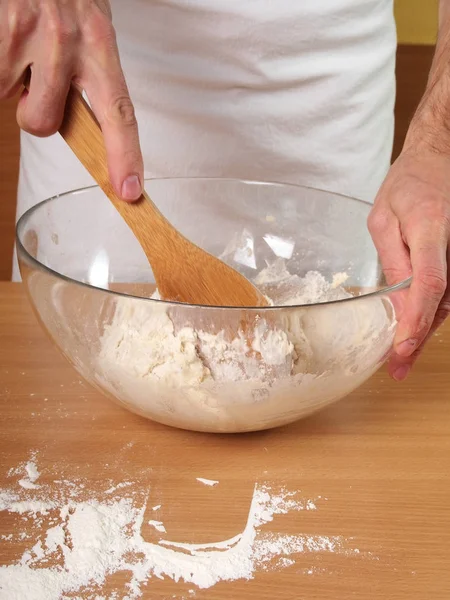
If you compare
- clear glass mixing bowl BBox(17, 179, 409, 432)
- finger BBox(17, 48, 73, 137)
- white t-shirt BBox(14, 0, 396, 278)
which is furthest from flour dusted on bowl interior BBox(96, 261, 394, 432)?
white t-shirt BBox(14, 0, 396, 278)

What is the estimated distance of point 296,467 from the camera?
737mm

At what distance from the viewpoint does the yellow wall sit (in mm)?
2016

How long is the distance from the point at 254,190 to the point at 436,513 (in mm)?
526

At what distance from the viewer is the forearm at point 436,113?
903 mm

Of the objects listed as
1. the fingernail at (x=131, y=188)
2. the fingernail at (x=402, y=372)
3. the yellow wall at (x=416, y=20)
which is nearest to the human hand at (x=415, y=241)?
the fingernail at (x=402, y=372)

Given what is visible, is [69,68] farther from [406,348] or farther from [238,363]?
[406,348]

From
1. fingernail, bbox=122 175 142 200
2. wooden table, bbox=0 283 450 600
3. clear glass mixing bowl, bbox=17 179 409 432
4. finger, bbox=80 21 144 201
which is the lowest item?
wooden table, bbox=0 283 450 600

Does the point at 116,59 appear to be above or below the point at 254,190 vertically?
above

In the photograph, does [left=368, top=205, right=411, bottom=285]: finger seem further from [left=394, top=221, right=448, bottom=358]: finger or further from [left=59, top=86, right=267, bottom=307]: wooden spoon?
[left=59, top=86, right=267, bottom=307]: wooden spoon

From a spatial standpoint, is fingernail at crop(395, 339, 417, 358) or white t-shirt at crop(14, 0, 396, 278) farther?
white t-shirt at crop(14, 0, 396, 278)

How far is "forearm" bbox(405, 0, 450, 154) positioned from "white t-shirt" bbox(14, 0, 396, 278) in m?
0.21

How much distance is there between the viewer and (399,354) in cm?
79

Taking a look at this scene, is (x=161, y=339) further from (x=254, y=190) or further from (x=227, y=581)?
(x=254, y=190)

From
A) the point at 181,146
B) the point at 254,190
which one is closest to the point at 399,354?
the point at 254,190
